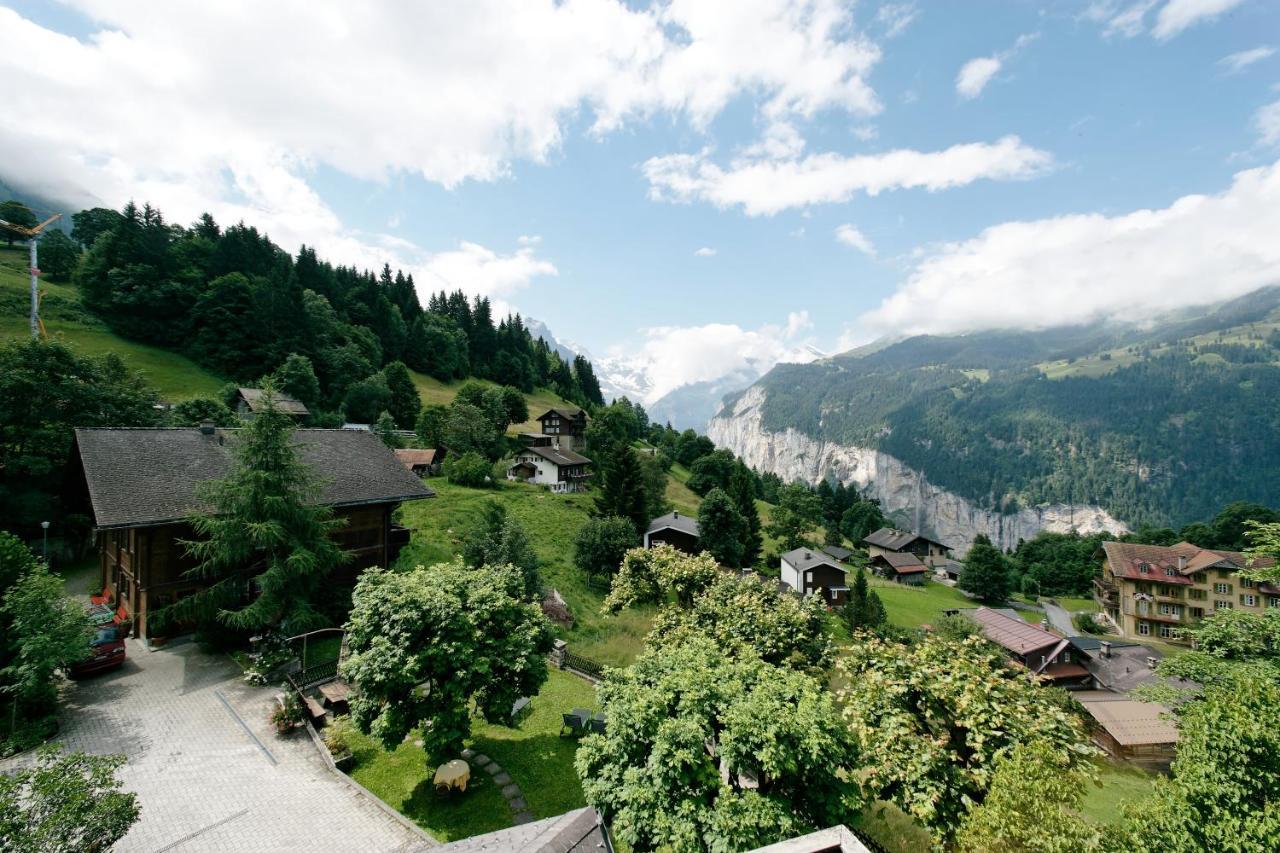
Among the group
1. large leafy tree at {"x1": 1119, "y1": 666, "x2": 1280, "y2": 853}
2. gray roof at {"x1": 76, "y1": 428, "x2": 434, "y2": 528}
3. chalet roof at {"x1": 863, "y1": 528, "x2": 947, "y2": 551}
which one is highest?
gray roof at {"x1": 76, "y1": 428, "x2": 434, "y2": 528}

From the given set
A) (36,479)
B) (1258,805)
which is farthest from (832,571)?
(36,479)

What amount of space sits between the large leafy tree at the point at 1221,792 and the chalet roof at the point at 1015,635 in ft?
119

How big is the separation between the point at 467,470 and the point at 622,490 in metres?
18.0

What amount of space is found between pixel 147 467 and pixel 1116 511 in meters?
259

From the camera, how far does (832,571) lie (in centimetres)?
5825

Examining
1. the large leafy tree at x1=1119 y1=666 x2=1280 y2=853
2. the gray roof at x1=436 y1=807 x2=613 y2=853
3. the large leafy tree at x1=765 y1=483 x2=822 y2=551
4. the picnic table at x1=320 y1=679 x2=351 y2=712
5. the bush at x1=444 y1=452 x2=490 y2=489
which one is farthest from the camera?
the large leafy tree at x1=765 y1=483 x2=822 y2=551

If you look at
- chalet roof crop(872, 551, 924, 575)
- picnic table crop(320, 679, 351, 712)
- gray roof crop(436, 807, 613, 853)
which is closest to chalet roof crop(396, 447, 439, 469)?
picnic table crop(320, 679, 351, 712)

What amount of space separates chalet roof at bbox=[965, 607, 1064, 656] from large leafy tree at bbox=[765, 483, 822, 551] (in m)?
24.0

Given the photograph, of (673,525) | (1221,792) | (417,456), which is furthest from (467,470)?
(1221,792)

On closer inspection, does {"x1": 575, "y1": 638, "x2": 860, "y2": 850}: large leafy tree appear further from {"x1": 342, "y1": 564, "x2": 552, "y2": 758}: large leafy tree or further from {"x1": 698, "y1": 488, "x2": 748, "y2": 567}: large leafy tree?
{"x1": 698, "y1": 488, "x2": 748, "y2": 567}: large leafy tree

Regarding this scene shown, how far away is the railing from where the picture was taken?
24312 mm

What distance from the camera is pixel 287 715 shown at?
1739 cm

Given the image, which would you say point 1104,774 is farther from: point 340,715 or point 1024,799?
point 340,715

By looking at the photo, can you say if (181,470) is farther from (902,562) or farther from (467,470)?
(902,562)
